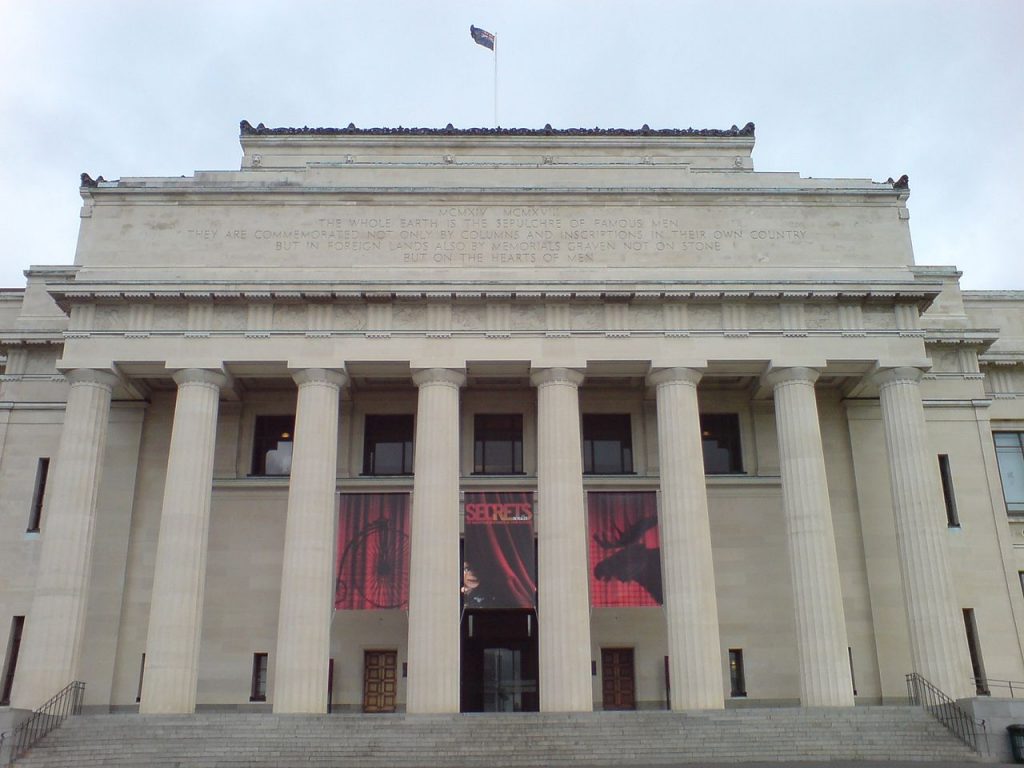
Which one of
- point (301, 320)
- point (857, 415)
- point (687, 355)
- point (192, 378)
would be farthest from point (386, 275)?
point (857, 415)

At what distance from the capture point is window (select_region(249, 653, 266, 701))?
102 ft

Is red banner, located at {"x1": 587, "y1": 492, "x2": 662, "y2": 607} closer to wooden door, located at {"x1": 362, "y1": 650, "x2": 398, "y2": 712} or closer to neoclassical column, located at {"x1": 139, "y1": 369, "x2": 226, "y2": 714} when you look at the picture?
wooden door, located at {"x1": 362, "y1": 650, "x2": 398, "y2": 712}

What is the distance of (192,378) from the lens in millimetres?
29484

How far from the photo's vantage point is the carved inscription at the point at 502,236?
31469mm

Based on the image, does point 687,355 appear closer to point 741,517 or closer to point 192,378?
point 741,517

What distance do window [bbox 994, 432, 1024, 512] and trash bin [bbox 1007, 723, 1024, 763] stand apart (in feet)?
45.0

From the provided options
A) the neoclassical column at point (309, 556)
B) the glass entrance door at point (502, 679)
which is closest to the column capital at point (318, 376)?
the neoclassical column at point (309, 556)

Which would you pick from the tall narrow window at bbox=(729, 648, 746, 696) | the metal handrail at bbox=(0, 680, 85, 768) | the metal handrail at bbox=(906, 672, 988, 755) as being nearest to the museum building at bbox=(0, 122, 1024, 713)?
the tall narrow window at bbox=(729, 648, 746, 696)

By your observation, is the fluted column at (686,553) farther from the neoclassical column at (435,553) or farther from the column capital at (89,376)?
the column capital at (89,376)

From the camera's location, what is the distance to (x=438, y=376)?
29.5 m

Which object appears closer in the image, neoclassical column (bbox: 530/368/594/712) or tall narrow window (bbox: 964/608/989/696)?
neoclassical column (bbox: 530/368/594/712)

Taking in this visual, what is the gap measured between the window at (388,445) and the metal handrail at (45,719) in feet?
36.6

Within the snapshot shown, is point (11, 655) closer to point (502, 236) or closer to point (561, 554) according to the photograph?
point (561, 554)

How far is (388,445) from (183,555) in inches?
328
